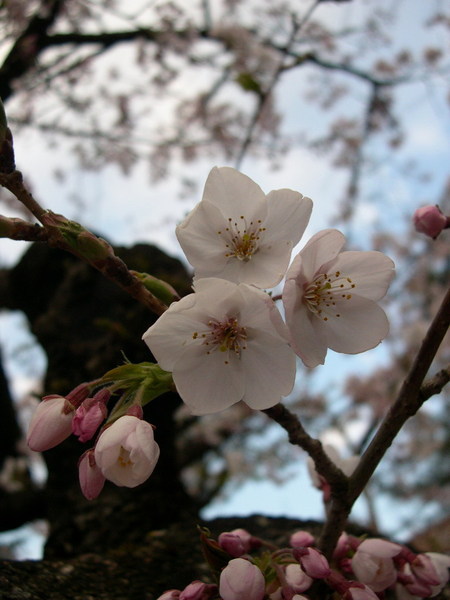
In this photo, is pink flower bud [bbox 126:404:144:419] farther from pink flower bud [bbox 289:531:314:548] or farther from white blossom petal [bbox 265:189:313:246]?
pink flower bud [bbox 289:531:314:548]

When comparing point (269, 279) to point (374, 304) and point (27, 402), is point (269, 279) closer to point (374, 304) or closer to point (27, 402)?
point (374, 304)

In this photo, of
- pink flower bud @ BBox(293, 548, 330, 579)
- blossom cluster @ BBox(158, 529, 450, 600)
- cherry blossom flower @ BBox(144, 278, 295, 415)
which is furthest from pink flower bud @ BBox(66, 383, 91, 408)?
pink flower bud @ BBox(293, 548, 330, 579)

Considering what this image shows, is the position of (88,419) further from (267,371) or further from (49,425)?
(267,371)

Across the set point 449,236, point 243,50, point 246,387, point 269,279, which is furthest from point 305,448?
point 449,236

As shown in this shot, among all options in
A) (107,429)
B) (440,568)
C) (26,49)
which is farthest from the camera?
(26,49)

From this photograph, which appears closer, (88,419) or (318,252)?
(88,419)

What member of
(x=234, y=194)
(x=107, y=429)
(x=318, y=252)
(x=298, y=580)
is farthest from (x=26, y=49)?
(x=298, y=580)
